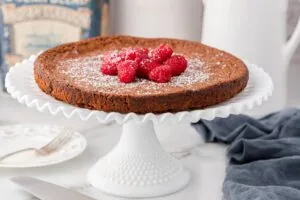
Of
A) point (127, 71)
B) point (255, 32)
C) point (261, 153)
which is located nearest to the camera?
point (127, 71)

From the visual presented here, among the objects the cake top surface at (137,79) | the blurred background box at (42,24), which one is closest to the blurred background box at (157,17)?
the blurred background box at (42,24)

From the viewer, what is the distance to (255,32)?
1019mm

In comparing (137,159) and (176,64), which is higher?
(176,64)

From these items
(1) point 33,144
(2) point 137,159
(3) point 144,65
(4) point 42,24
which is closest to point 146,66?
(3) point 144,65

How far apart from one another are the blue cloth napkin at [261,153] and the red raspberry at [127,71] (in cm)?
16

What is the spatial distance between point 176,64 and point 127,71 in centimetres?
6

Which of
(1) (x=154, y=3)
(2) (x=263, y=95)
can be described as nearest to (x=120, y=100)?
(2) (x=263, y=95)

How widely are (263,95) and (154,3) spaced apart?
1.14ft

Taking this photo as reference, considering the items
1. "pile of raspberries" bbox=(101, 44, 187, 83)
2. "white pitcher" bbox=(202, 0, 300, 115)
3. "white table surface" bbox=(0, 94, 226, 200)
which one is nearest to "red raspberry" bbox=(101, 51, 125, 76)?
"pile of raspberries" bbox=(101, 44, 187, 83)

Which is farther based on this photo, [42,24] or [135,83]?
[42,24]

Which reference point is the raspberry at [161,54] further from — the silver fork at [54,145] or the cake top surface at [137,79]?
the silver fork at [54,145]

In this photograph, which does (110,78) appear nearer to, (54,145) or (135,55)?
(135,55)

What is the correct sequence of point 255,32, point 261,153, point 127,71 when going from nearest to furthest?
point 127,71
point 261,153
point 255,32

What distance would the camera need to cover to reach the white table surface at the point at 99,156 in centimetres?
81
